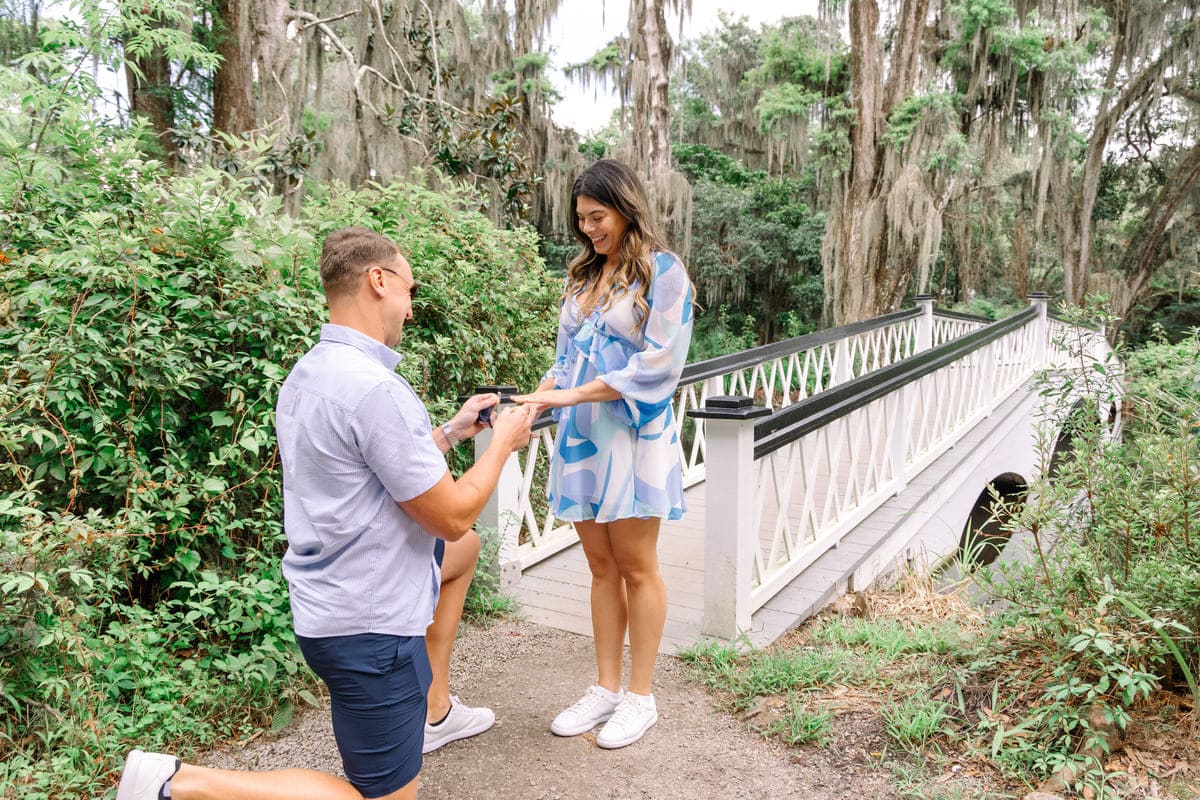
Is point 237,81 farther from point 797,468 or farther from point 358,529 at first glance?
point 358,529

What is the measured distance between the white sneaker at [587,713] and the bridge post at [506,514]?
1108 mm

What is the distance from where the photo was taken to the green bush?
7.11ft

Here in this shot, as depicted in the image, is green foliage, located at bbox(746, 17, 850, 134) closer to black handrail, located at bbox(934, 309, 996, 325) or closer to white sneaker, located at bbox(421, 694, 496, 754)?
black handrail, located at bbox(934, 309, 996, 325)

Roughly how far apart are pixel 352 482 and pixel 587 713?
1426mm

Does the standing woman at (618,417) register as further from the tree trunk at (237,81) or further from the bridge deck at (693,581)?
the tree trunk at (237,81)

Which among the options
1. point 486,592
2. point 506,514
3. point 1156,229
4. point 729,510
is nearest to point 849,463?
point 729,510

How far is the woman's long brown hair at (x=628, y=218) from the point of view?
7.20 ft

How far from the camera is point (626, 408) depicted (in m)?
2.31

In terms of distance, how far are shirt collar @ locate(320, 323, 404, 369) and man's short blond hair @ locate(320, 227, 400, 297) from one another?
0.07 meters

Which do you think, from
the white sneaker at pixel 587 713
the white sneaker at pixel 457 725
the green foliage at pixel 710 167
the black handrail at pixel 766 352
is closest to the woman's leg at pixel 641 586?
the white sneaker at pixel 587 713

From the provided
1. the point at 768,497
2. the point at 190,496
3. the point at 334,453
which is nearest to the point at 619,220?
the point at 334,453

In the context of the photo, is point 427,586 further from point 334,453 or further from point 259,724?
point 259,724

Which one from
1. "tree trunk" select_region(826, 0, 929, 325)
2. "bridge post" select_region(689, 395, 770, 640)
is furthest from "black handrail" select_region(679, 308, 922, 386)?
"tree trunk" select_region(826, 0, 929, 325)

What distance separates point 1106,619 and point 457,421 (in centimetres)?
196
